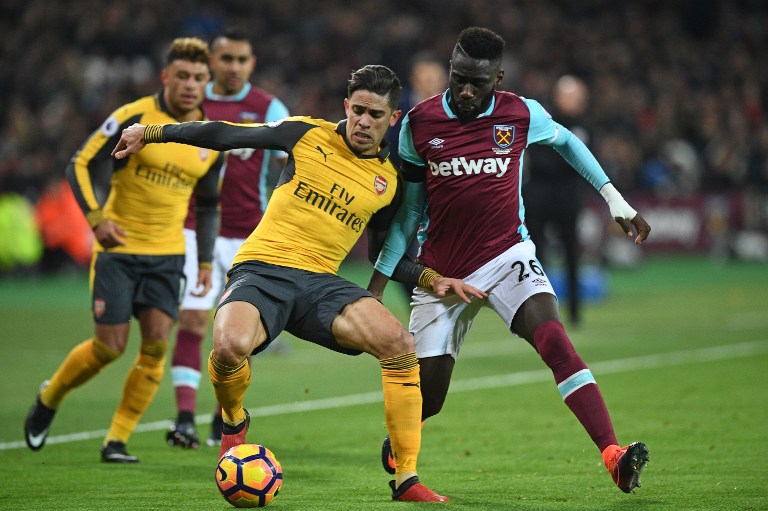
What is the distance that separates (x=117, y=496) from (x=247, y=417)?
2.51ft

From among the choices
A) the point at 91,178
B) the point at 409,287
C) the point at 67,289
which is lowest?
the point at 67,289

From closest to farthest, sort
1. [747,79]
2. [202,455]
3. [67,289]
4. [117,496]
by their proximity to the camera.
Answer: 1. [117,496]
2. [202,455]
3. [67,289]
4. [747,79]

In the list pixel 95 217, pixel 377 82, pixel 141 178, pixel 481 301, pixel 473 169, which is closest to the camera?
pixel 377 82

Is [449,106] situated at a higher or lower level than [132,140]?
higher

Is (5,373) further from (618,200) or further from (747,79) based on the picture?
(747,79)

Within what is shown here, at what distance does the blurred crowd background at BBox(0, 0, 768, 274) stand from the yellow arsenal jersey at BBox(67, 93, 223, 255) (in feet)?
52.2

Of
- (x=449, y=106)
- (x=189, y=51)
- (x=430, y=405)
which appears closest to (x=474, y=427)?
(x=430, y=405)

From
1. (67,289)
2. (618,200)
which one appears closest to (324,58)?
(67,289)

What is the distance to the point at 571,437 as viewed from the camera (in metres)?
8.16

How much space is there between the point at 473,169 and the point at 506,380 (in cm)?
483

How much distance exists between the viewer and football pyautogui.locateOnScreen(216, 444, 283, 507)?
5.81 m

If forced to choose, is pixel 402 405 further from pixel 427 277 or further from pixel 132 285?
pixel 132 285

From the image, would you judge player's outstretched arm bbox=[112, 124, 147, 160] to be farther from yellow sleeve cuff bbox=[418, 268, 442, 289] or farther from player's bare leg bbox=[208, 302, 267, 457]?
yellow sleeve cuff bbox=[418, 268, 442, 289]

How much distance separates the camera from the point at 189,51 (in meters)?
7.86
